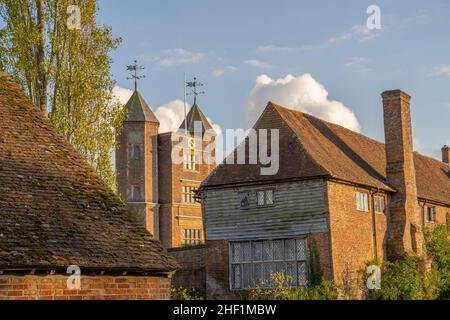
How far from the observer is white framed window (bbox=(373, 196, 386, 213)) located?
33.2 meters

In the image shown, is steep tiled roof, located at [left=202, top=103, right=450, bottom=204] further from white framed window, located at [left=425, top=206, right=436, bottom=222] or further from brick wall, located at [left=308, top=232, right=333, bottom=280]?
brick wall, located at [left=308, top=232, right=333, bottom=280]

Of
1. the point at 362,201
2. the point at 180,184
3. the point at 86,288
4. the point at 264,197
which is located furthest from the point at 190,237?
the point at 86,288

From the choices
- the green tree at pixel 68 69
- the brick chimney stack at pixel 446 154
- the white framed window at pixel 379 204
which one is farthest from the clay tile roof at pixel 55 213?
the brick chimney stack at pixel 446 154

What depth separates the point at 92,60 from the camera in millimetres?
26984

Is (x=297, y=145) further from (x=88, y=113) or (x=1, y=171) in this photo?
(x=1, y=171)

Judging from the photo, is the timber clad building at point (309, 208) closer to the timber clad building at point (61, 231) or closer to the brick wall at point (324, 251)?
the brick wall at point (324, 251)

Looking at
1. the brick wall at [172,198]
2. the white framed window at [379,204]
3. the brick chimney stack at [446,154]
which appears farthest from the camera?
the brick wall at [172,198]

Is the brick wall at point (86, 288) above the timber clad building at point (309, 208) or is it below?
below

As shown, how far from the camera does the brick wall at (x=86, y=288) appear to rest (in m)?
13.3

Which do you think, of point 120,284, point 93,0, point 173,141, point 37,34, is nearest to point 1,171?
point 120,284

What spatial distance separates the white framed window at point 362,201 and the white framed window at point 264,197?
3762mm

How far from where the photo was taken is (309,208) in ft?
97.9

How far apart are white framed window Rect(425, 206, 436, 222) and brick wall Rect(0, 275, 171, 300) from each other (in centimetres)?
2465

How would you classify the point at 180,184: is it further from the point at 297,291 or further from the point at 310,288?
the point at 297,291
